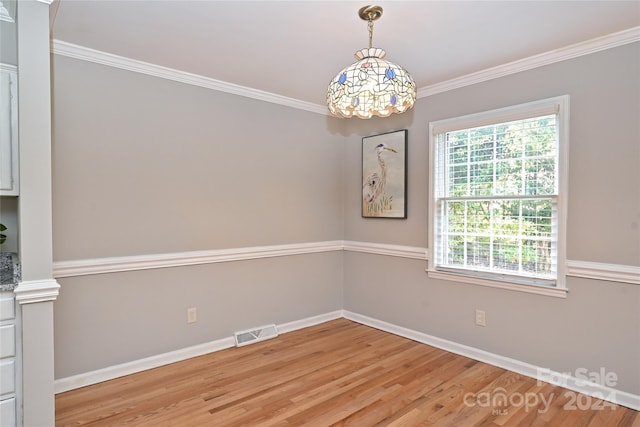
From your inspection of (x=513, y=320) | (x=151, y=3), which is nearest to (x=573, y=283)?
(x=513, y=320)

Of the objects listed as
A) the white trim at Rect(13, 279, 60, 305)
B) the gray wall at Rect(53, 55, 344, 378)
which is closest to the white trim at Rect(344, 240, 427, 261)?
the gray wall at Rect(53, 55, 344, 378)

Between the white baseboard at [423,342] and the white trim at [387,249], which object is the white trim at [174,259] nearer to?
the white trim at [387,249]

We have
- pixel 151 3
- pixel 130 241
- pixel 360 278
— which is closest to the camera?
pixel 151 3

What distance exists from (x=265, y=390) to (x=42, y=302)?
154 centimetres

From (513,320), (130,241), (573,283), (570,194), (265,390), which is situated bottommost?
(265,390)

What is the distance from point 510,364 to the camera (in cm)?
307

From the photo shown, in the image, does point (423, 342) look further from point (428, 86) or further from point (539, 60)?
point (539, 60)

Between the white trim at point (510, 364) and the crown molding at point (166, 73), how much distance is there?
253 cm

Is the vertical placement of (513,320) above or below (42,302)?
below

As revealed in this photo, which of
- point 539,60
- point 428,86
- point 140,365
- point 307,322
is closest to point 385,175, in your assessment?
point 428,86

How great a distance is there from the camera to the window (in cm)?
286

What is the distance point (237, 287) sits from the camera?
3.63 meters

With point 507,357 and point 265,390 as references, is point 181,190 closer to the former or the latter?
point 265,390

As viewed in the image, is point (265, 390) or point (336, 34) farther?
point (265, 390)
